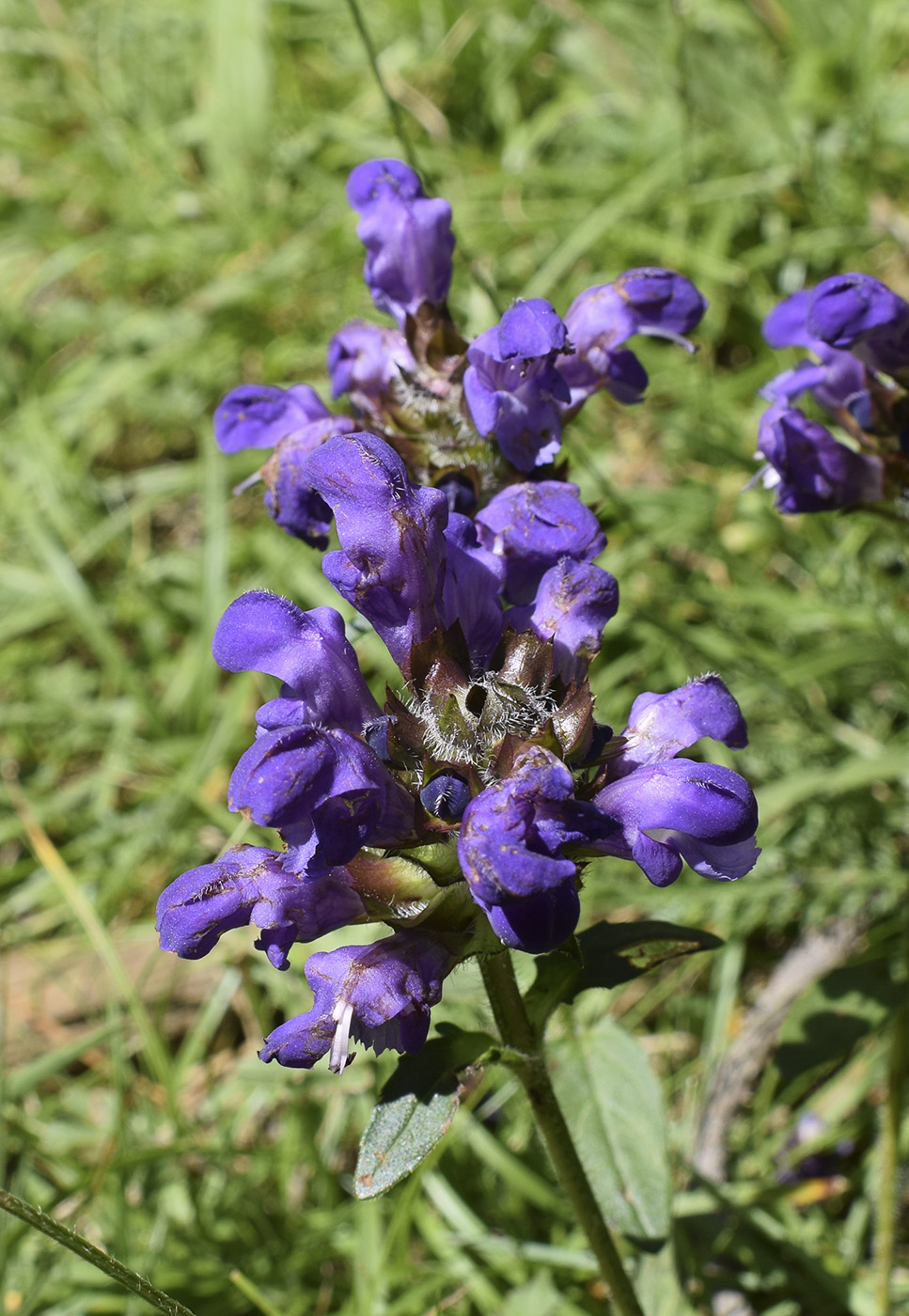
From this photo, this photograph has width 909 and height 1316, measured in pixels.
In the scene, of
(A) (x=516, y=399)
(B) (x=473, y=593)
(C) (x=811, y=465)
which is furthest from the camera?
(C) (x=811, y=465)

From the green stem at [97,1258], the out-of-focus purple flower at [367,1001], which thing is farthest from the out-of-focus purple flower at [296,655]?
the green stem at [97,1258]

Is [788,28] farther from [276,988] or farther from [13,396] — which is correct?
[276,988]

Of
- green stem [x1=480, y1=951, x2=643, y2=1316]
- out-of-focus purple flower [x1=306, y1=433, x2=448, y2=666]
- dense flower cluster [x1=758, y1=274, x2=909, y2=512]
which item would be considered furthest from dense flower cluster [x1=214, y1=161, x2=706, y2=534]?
green stem [x1=480, y1=951, x2=643, y2=1316]

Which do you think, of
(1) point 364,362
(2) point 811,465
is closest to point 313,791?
(1) point 364,362

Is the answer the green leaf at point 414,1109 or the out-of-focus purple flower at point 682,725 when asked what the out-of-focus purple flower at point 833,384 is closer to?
the out-of-focus purple flower at point 682,725

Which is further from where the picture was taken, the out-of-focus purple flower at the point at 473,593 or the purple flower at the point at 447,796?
the out-of-focus purple flower at the point at 473,593

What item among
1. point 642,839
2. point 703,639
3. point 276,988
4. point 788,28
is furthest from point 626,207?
point 642,839

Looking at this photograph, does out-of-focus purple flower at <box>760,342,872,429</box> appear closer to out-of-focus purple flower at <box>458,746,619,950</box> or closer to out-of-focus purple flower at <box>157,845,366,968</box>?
out-of-focus purple flower at <box>458,746,619,950</box>

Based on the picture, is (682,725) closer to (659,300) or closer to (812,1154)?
(659,300)
